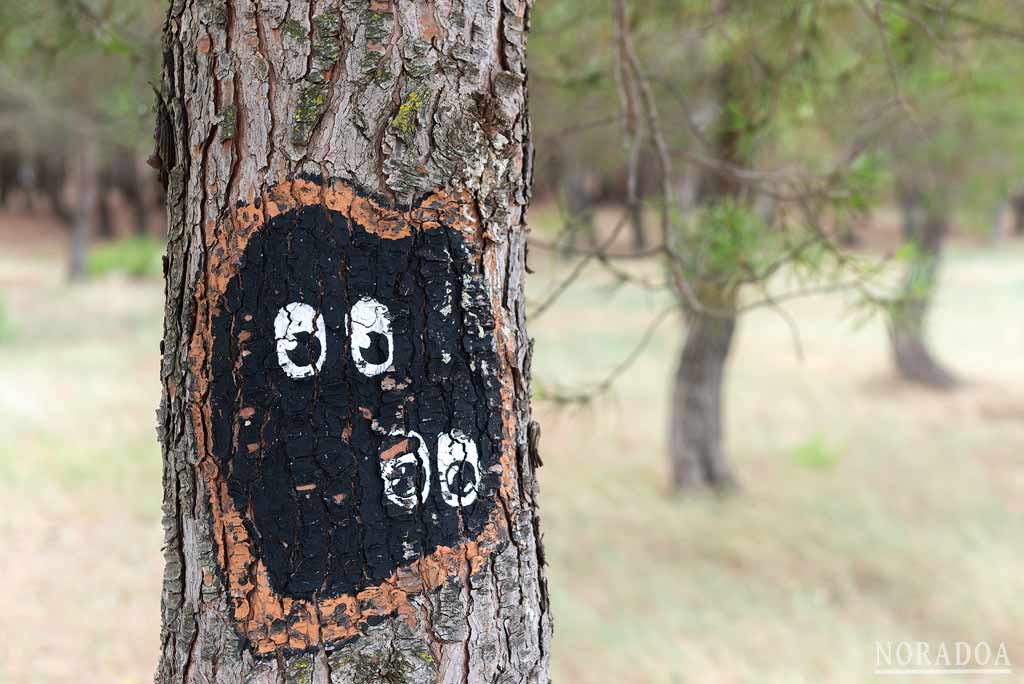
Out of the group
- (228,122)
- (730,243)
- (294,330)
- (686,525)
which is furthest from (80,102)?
(294,330)

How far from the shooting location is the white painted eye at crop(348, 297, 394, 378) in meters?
1.10

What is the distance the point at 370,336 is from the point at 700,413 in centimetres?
557

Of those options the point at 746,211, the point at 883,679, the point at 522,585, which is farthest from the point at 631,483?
the point at 522,585

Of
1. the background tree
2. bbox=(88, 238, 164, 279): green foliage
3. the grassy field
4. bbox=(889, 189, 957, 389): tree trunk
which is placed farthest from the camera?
bbox=(88, 238, 164, 279): green foliage

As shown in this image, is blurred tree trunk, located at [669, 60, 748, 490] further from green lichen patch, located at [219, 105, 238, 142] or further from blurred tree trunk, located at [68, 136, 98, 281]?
blurred tree trunk, located at [68, 136, 98, 281]

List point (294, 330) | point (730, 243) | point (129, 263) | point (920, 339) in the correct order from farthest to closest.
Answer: point (129, 263) < point (920, 339) < point (730, 243) < point (294, 330)

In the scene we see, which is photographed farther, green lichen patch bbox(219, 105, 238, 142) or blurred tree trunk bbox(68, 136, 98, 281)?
blurred tree trunk bbox(68, 136, 98, 281)

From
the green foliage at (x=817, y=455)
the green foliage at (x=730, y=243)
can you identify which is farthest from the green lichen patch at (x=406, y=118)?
A: the green foliage at (x=817, y=455)

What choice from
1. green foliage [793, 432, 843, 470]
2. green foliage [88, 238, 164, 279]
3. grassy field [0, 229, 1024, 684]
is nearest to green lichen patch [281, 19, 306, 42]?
grassy field [0, 229, 1024, 684]

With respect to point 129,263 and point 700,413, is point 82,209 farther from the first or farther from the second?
point 700,413

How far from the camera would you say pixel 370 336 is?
1.11 meters

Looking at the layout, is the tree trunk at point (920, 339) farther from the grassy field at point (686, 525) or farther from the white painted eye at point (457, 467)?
the white painted eye at point (457, 467)

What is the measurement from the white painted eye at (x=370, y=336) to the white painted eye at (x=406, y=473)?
0.30ft

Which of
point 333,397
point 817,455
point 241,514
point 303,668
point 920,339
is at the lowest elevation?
point 817,455
